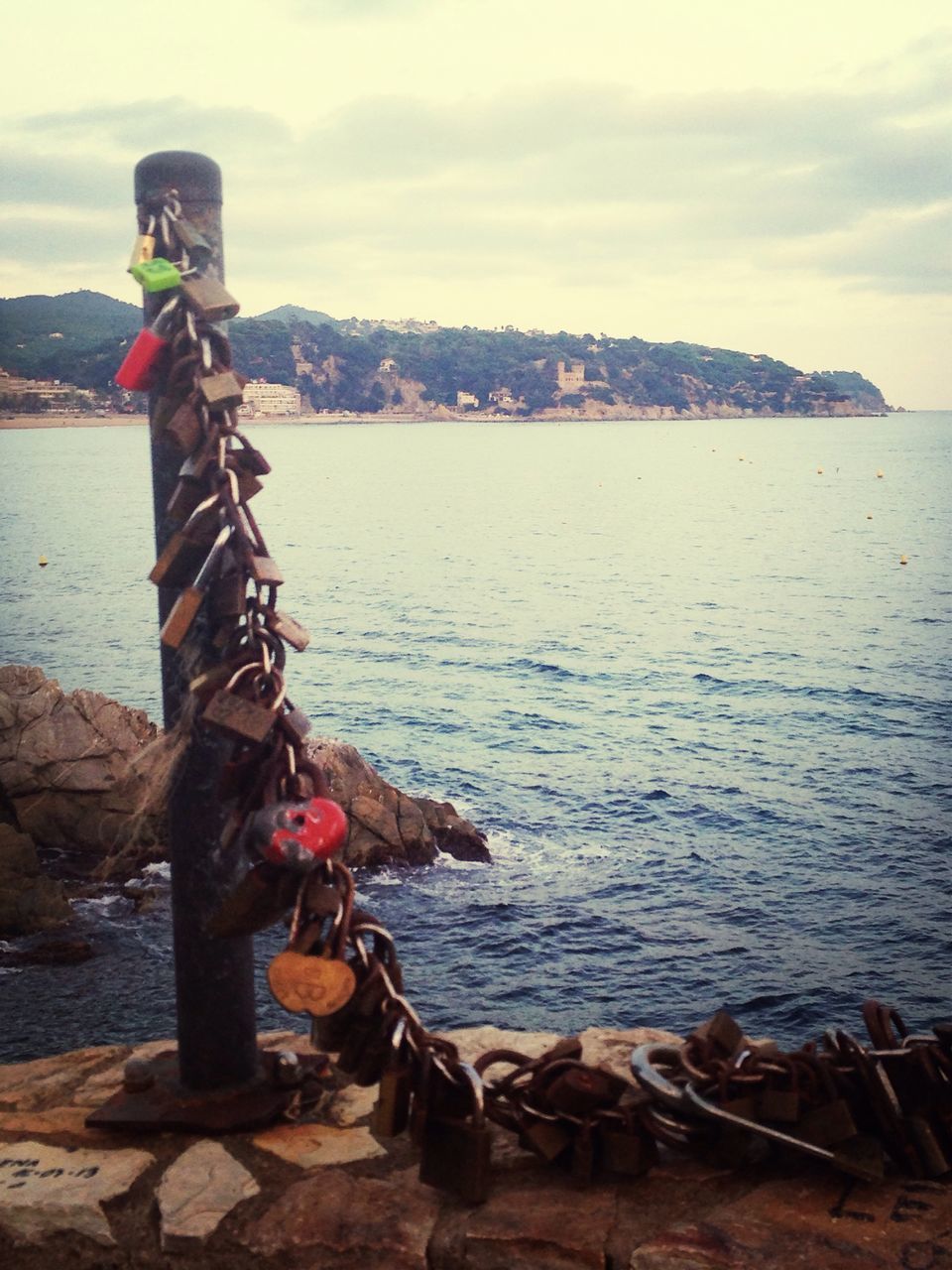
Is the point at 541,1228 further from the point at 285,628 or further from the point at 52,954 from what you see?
the point at 52,954

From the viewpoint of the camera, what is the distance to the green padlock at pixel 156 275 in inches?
148

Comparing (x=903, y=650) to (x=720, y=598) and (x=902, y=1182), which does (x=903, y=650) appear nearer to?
(x=720, y=598)

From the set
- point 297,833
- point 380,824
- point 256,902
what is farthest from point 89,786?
point 297,833

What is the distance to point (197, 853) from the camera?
4.24m

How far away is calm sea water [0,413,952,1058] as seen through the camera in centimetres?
1805

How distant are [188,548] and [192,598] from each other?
23 cm

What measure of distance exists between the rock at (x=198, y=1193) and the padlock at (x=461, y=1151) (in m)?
0.65

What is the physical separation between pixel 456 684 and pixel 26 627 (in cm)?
2113

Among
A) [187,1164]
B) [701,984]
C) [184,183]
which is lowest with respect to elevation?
[701,984]

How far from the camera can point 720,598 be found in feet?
203

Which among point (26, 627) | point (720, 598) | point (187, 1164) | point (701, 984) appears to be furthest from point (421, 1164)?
point (720, 598)

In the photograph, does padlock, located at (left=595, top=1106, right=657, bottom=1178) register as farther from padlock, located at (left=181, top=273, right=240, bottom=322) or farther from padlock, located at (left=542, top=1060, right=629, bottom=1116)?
padlock, located at (left=181, top=273, right=240, bottom=322)

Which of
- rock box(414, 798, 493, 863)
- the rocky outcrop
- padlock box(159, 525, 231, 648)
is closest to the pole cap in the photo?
padlock box(159, 525, 231, 648)

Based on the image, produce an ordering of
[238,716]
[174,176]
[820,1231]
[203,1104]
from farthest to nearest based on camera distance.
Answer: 1. [203,1104]
2. [174,176]
3. [820,1231]
4. [238,716]
